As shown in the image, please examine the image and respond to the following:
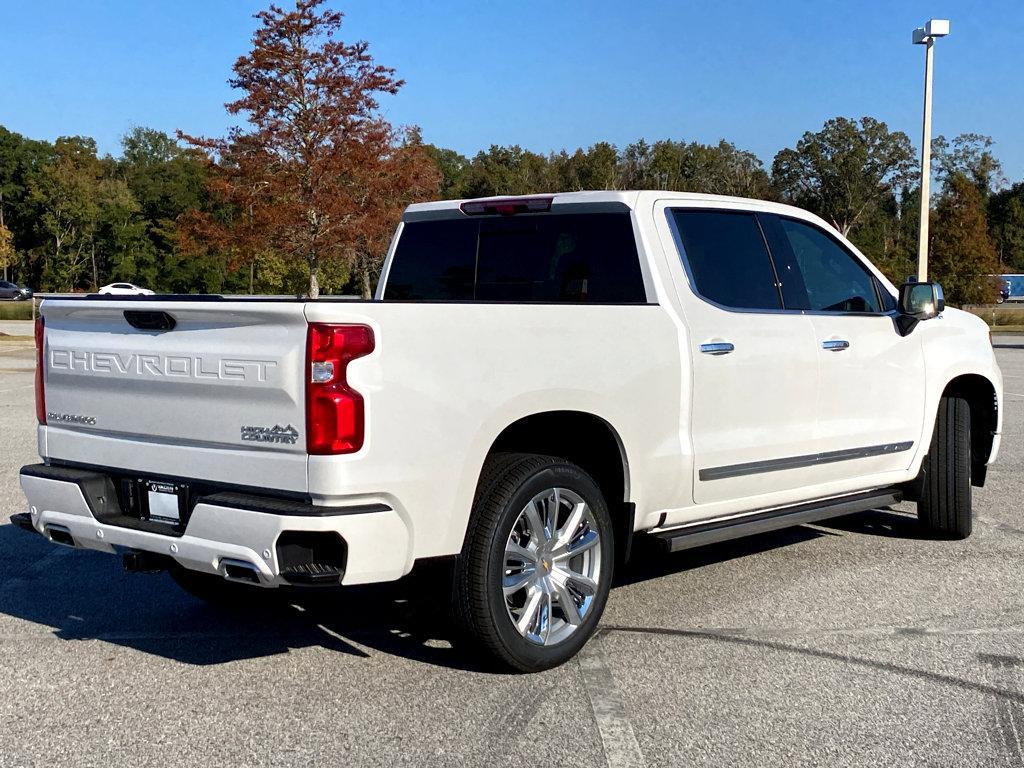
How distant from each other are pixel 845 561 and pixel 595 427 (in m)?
2.47

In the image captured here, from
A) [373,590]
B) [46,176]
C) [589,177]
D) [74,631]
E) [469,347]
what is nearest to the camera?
[469,347]

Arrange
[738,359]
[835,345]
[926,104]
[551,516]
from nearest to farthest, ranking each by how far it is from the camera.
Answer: [551,516] < [738,359] < [835,345] < [926,104]

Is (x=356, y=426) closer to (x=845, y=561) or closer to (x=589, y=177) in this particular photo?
(x=845, y=561)

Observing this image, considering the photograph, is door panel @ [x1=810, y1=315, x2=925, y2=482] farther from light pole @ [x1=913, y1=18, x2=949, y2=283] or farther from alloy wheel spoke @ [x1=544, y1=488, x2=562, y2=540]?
light pole @ [x1=913, y1=18, x2=949, y2=283]

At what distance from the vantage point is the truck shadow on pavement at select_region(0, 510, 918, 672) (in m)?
5.03

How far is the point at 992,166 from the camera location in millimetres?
100938

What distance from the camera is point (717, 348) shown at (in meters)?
5.49

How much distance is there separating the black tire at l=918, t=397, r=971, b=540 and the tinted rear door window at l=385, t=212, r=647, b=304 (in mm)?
2638

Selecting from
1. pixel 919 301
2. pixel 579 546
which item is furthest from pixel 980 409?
pixel 579 546

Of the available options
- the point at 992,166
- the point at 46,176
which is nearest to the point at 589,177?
the point at 46,176

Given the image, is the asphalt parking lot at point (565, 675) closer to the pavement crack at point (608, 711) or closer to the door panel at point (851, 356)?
the pavement crack at point (608, 711)

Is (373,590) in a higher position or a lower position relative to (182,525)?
lower

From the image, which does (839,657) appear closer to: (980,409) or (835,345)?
(835,345)

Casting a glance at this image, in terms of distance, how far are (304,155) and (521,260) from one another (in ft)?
94.3
